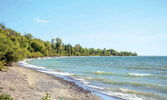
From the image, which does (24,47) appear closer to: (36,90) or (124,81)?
(124,81)

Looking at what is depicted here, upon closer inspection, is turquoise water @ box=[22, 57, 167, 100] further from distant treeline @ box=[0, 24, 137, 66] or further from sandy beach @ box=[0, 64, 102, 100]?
distant treeline @ box=[0, 24, 137, 66]

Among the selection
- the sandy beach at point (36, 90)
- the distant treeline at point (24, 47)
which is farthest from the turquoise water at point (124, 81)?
the distant treeline at point (24, 47)

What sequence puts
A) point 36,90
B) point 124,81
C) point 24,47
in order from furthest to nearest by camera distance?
point 24,47, point 124,81, point 36,90

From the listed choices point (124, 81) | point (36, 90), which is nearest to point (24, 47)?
point (124, 81)

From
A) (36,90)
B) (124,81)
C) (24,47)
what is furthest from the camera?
(24,47)

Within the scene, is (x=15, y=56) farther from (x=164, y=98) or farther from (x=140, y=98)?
(x=164, y=98)

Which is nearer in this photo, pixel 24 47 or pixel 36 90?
pixel 36 90

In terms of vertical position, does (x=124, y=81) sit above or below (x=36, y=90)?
below

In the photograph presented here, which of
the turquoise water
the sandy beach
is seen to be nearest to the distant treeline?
the sandy beach

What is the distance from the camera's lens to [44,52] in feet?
406

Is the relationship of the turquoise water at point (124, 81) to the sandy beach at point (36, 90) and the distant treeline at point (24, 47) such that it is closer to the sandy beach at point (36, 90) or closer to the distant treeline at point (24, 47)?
the sandy beach at point (36, 90)

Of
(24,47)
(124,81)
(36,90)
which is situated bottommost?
(124,81)

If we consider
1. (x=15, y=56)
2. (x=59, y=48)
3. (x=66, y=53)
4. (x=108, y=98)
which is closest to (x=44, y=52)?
(x=59, y=48)

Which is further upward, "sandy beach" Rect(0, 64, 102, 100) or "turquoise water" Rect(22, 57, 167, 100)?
"sandy beach" Rect(0, 64, 102, 100)
